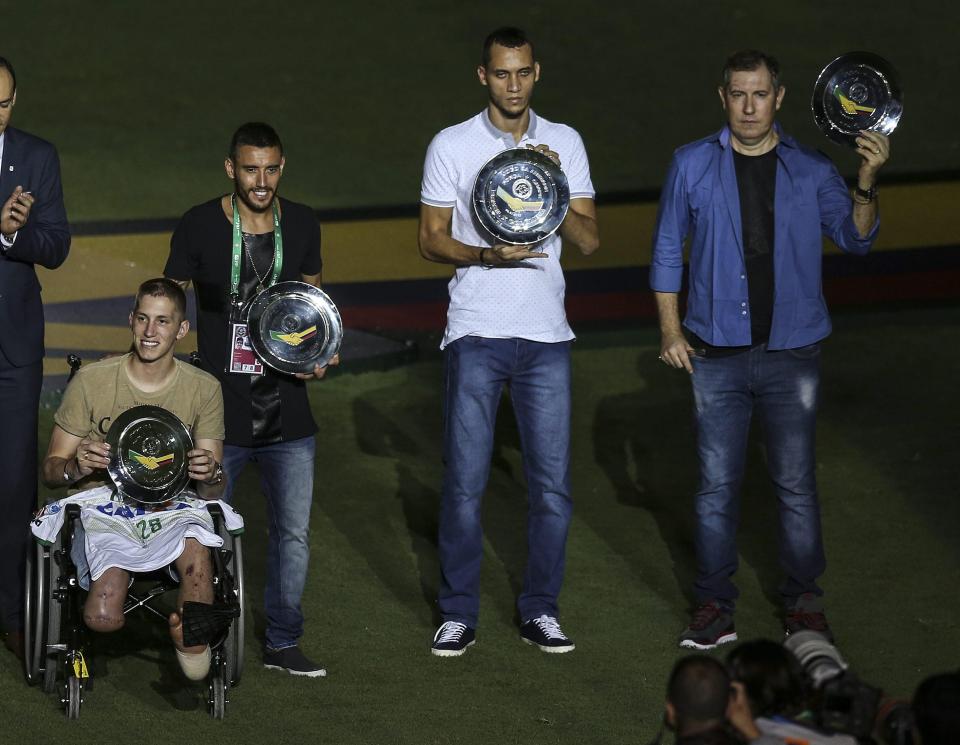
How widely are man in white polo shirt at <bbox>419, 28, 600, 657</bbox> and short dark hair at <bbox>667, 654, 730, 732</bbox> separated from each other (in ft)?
7.68

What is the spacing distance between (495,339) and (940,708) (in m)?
2.62

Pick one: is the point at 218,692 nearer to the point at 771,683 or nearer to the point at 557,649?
the point at 557,649

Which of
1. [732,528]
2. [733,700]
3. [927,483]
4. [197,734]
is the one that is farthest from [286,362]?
[927,483]

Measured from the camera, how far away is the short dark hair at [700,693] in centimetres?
341

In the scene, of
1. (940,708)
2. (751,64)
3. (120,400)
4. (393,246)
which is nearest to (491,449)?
(120,400)

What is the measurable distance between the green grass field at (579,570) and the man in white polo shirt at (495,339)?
0.27m

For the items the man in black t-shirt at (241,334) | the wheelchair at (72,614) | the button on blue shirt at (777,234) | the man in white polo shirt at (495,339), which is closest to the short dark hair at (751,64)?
the button on blue shirt at (777,234)

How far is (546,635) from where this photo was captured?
5.81 metres

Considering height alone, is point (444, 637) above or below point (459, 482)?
below

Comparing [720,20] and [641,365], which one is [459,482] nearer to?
[641,365]

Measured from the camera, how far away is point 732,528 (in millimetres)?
5914

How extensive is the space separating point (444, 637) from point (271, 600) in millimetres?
579

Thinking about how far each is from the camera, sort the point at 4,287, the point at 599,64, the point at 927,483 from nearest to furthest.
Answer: the point at 4,287
the point at 927,483
the point at 599,64

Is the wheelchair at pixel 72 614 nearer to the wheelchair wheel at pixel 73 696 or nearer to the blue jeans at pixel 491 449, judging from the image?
the wheelchair wheel at pixel 73 696
